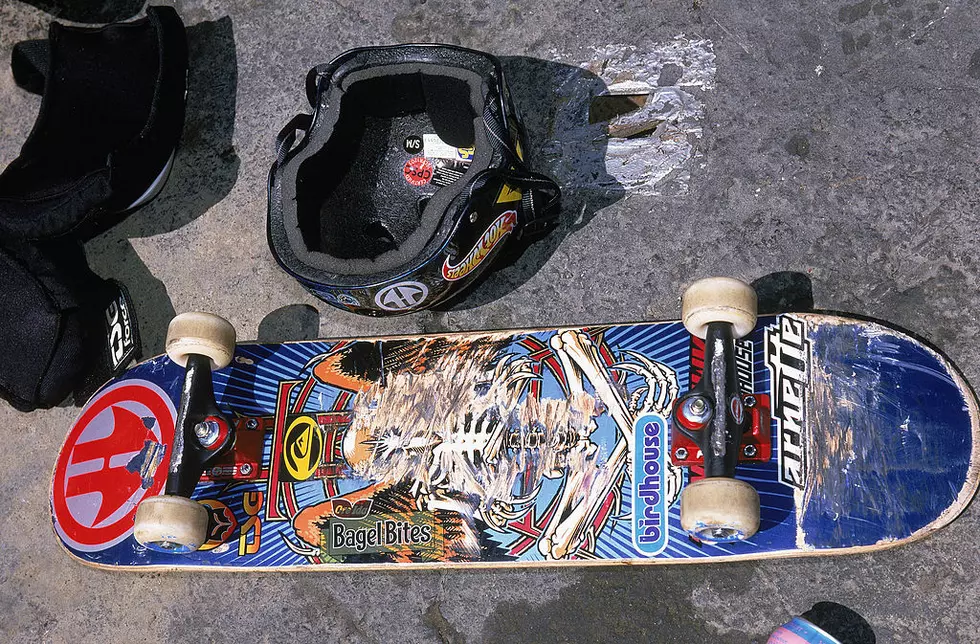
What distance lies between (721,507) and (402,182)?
183 centimetres

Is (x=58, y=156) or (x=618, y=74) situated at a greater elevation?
(x=618, y=74)

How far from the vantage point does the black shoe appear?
134 inches

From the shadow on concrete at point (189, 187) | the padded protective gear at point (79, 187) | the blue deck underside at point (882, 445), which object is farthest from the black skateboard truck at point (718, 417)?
the padded protective gear at point (79, 187)

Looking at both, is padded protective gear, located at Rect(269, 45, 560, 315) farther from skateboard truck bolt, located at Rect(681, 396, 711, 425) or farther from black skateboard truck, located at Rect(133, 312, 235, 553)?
skateboard truck bolt, located at Rect(681, 396, 711, 425)

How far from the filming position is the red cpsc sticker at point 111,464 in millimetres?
3164

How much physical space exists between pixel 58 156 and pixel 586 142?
7.44ft

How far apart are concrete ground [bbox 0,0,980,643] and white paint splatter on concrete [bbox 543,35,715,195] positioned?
0.19 ft

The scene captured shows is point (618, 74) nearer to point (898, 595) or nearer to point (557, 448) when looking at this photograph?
point (557, 448)

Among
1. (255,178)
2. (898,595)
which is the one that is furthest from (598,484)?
(255,178)

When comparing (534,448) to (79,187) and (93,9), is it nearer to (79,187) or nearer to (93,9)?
(79,187)

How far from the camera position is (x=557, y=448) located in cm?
293

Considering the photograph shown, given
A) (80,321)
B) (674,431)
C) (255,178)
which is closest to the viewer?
(674,431)

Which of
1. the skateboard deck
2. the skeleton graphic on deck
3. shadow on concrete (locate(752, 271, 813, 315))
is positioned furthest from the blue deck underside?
the skeleton graphic on deck

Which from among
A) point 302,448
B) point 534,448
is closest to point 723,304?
point 534,448
